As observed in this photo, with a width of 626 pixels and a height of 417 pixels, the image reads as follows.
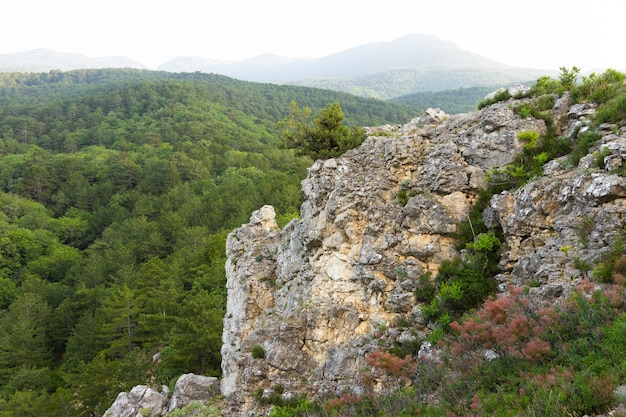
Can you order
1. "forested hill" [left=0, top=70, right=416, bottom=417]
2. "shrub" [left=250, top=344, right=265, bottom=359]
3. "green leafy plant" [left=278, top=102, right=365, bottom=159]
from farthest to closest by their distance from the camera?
"forested hill" [left=0, top=70, right=416, bottom=417], "green leafy plant" [left=278, top=102, right=365, bottom=159], "shrub" [left=250, top=344, right=265, bottom=359]

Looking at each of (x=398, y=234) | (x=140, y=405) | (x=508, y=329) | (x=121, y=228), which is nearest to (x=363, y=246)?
(x=398, y=234)

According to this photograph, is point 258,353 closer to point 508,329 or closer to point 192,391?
point 192,391

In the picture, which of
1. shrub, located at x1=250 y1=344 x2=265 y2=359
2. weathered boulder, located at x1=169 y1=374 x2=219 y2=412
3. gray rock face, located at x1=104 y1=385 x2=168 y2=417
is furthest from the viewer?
gray rock face, located at x1=104 y1=385 x2=168 y2=417

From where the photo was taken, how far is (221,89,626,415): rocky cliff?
9.17 m

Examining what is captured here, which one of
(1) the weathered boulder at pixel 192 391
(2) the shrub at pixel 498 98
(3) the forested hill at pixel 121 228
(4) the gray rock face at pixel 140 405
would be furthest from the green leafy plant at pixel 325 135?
(4) the gray rock face at pixel 140 405

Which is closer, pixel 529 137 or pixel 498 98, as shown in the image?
pixel 529 137

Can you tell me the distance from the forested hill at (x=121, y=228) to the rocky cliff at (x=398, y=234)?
20.1ft

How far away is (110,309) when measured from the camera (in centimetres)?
3083

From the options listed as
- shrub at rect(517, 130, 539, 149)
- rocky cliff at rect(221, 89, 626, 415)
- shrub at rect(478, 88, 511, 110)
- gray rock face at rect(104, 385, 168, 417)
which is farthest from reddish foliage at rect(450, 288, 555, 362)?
gray rock face at rect(104, 385, 168, 417)

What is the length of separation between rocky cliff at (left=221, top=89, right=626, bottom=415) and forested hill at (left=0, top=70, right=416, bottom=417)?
614 cm

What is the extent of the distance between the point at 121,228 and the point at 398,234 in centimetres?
5701

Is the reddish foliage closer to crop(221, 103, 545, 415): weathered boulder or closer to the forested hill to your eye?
crop(221, 103, 545, 415): weathered boulder

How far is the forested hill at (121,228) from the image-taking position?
26.1 metres

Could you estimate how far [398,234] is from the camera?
12531mm
